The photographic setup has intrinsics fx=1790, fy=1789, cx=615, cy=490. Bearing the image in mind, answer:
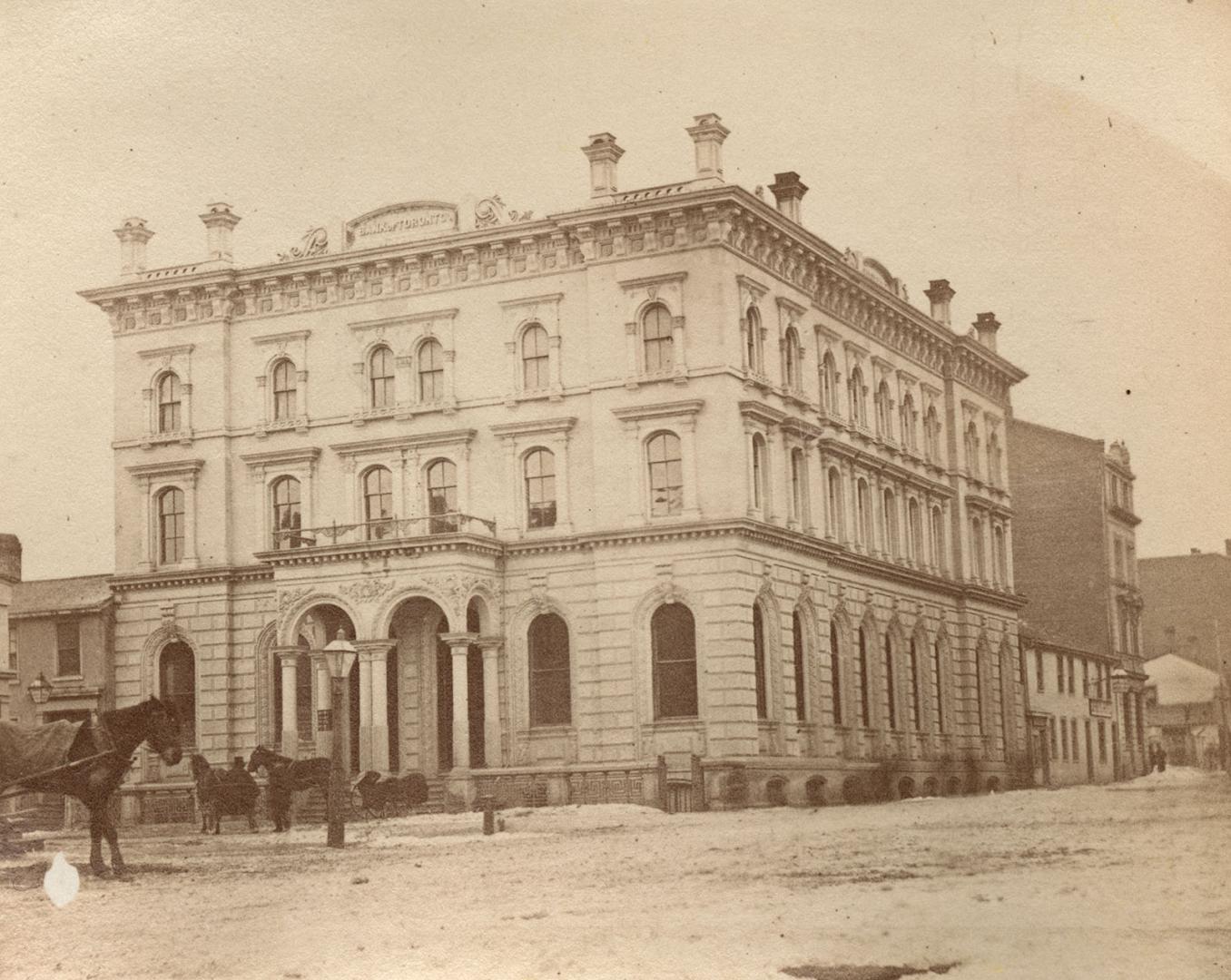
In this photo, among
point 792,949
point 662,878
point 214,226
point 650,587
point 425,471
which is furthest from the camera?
point 650,587

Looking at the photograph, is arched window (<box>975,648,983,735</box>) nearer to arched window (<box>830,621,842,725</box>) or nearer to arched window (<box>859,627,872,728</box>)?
arched window (<box>859,627,872,728</box>)

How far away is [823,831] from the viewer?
588 inches

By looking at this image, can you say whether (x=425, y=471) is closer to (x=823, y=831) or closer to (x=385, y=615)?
(x=385, y=615)

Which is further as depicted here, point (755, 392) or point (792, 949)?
point (755, 392)

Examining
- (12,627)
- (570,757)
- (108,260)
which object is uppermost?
(108,260)

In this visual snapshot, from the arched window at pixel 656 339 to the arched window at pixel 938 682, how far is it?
3986 millimetres

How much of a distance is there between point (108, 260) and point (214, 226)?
3.25 ft

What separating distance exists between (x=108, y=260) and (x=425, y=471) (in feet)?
13.1

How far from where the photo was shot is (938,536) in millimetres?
18625

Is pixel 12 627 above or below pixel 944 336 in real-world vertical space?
below

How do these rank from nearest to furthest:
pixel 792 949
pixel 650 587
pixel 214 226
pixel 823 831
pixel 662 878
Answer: pixel 792 949 < pixel 662 878 < pixel 823 831 < pixel 214 226 < pixel 650 587

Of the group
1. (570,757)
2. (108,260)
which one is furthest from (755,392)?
(108,260)

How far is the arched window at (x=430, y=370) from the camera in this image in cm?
1785

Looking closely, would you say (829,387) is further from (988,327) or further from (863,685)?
(988,327)
